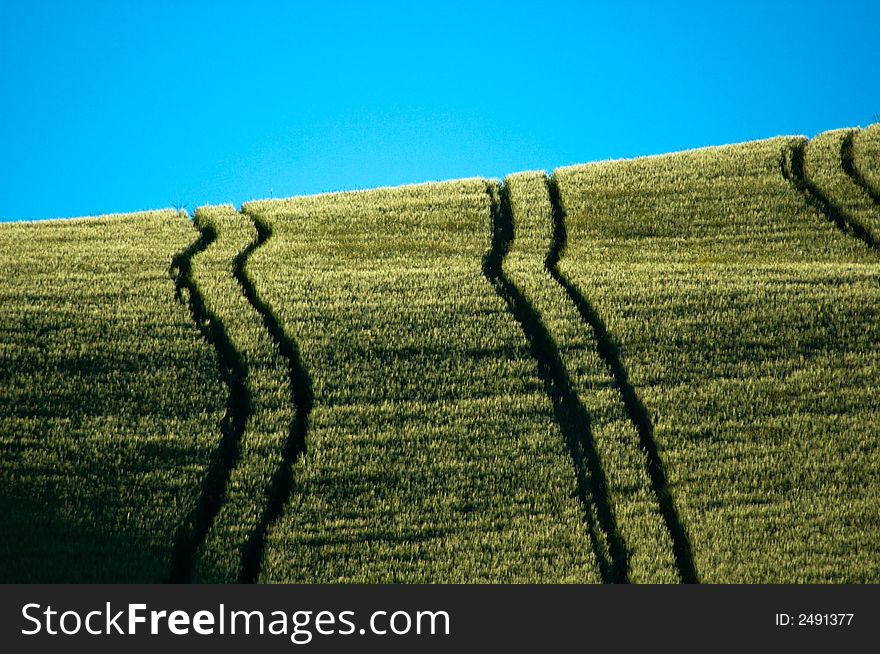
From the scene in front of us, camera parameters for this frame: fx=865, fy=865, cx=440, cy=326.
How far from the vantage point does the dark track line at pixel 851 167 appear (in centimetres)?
2162

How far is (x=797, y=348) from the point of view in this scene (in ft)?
50.4

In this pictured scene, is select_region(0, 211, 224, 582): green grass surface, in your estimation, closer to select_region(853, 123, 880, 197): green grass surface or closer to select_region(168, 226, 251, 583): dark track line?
select_region(168, 226, 251, 583): dark track line

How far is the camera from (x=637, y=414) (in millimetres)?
13930

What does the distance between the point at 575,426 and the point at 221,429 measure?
5.50 metres

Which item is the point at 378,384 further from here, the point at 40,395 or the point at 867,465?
the point at 867,465

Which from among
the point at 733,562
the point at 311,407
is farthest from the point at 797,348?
the point at 311,407

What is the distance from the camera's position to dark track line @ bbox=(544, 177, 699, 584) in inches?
452

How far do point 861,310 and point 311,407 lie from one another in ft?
34.2

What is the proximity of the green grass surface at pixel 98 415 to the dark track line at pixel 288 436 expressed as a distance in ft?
3.34

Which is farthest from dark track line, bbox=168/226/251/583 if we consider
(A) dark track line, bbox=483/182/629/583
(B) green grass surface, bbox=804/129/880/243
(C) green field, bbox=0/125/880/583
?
(B) green grass surface, bbox=804/129/880/243

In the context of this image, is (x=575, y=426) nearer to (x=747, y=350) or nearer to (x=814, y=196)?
(x=747, y=350)

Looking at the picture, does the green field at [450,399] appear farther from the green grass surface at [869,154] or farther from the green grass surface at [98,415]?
the green grass surface at [869,154]

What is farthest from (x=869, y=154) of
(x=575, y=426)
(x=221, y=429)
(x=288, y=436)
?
A: (x=221, y=429)

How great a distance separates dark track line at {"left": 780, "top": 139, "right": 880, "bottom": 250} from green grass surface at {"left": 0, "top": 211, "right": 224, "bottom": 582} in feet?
48.6
